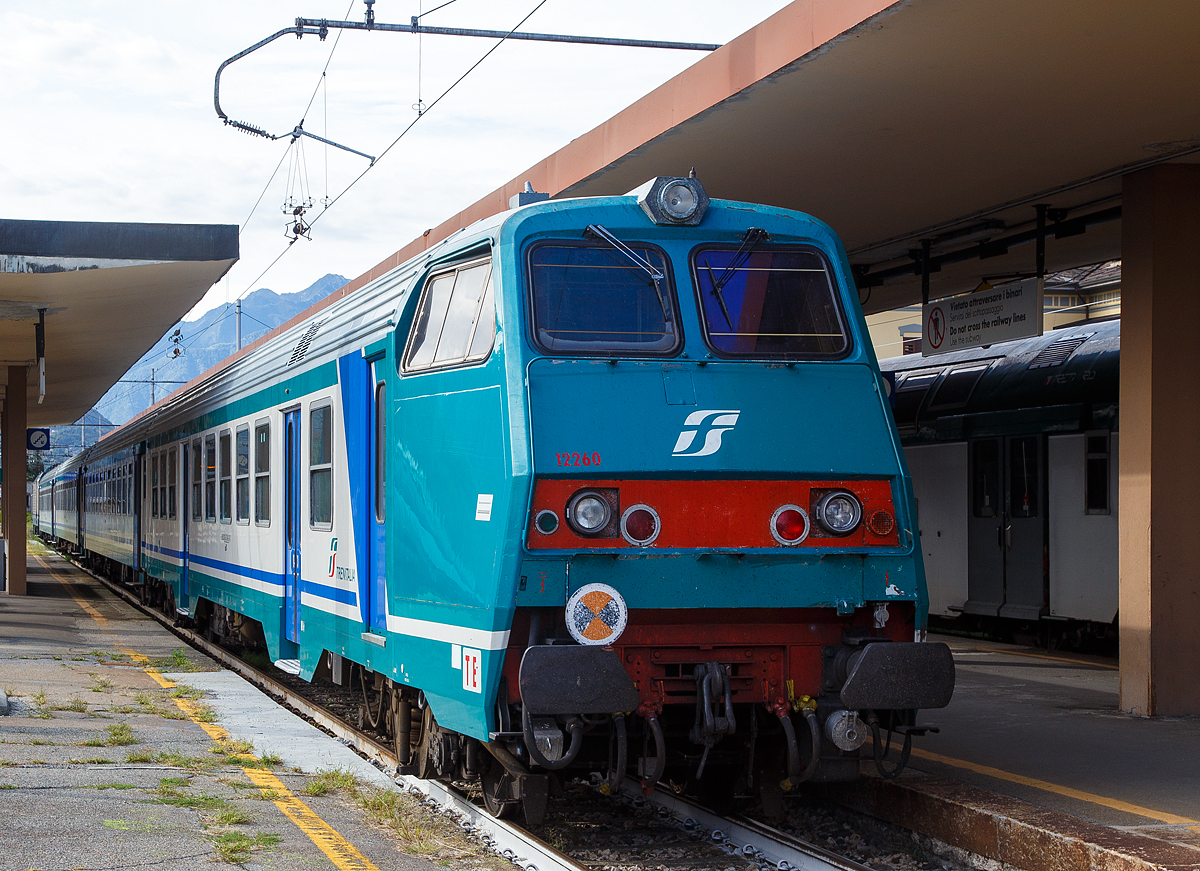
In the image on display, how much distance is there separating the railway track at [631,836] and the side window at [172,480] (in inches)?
362

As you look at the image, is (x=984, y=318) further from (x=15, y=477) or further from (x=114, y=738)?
(x=15, y=477)

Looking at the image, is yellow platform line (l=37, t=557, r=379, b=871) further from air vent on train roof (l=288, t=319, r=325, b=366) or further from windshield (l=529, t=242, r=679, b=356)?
air vent on train roof (l=288, t=319, r=325, b=366)

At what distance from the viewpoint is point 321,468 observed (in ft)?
28.5

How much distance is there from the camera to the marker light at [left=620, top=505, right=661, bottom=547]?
5.79 m

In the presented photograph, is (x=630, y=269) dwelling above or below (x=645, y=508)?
above

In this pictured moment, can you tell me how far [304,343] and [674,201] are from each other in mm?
4201

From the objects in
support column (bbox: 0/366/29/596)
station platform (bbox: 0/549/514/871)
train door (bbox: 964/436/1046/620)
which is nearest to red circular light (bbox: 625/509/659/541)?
station platform (bbox: 0/549/514/871)

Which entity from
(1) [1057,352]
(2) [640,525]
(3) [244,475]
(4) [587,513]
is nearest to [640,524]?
(2) [640,525]

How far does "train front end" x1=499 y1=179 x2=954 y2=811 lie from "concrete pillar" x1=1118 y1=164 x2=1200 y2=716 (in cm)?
364

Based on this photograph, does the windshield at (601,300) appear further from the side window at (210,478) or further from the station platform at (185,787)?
the side window at (210,478)

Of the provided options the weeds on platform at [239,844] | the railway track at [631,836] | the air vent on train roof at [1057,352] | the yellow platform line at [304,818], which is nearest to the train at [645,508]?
the railway track at [631,836]

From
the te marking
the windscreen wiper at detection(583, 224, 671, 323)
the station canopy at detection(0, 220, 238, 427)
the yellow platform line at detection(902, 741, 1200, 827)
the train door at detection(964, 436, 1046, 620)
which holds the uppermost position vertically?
the station canopy at detection(0, 220, 238, 427)

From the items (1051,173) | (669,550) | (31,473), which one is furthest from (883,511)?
(31,473)

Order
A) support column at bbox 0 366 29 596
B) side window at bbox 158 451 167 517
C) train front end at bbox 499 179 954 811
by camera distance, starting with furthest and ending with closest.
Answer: support column at bbox 0 366 29 596
side window at bbox 158 451 167 517
train front end at bbox 499 179 954 811
